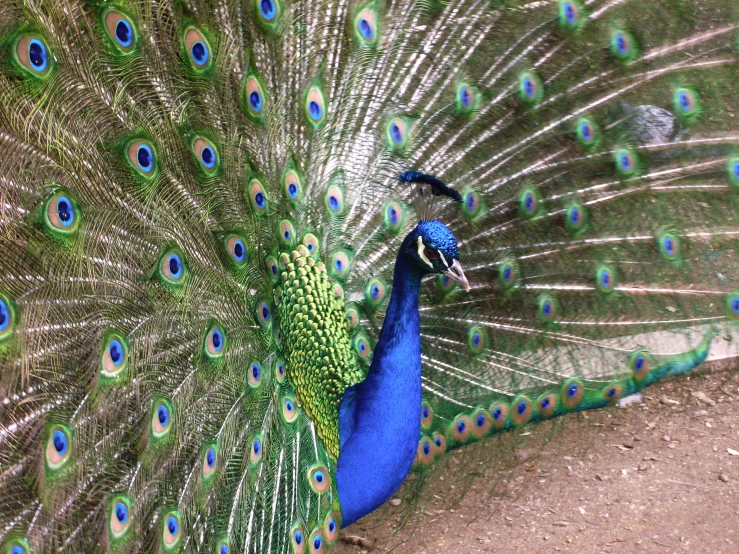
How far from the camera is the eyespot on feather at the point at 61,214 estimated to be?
149cm

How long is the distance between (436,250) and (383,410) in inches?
20.2

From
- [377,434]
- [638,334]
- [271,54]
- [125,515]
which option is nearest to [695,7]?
[638,334]

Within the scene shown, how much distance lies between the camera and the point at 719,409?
3107mm

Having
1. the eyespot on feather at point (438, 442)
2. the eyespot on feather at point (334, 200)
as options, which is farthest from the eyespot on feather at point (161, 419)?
the eyespot on feather at point (438, 442)

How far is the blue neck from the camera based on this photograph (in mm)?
2170

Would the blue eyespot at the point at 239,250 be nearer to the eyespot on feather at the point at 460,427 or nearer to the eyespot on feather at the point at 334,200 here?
the eyespot on feather at the point at 334,200

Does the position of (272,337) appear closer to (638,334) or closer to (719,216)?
(638,334)

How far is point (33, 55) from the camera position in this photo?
1442 mm

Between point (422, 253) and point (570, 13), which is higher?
point (570, 13)

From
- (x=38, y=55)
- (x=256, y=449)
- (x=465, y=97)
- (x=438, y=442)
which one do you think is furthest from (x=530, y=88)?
(x=38, y=55)

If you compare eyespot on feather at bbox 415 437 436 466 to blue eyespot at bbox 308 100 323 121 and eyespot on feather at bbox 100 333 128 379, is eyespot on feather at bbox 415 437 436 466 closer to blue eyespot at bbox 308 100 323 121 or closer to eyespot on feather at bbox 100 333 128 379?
blue eyespot at bbox 308 100 323 121

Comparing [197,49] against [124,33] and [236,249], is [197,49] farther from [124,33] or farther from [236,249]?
[236,249]

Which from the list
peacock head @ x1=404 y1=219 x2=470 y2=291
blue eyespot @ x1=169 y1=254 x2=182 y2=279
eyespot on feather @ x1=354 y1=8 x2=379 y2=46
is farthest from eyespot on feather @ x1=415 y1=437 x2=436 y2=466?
eyespot on feather @ x1=354 y1=8 x2=379 y2=46

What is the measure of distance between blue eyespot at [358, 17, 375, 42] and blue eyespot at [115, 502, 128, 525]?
1.43m
